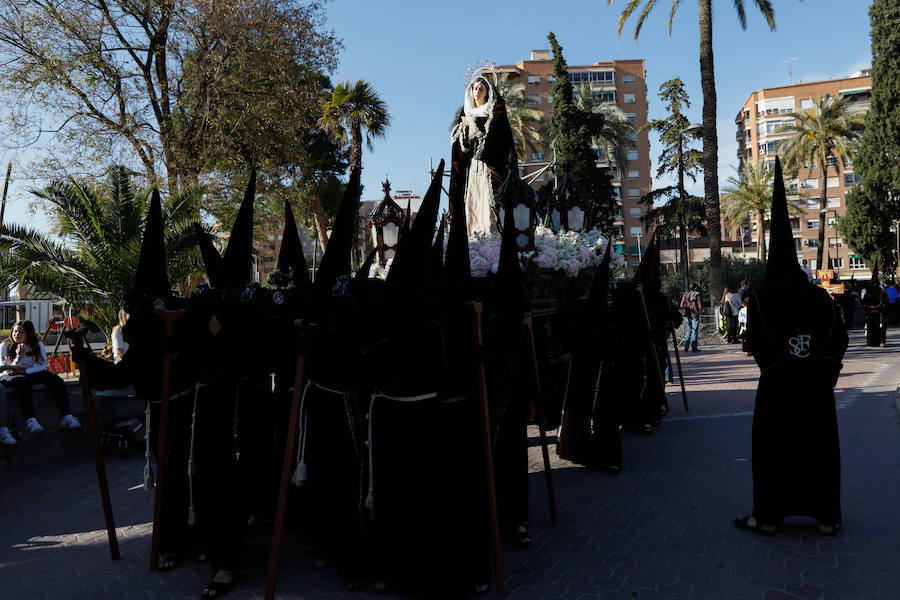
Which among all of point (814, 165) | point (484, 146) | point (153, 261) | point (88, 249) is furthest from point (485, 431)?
point (814, 165)

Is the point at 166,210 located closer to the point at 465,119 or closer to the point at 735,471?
the point at 465,119

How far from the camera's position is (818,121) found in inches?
1640

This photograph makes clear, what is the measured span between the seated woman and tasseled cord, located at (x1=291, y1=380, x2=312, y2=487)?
16.4ft

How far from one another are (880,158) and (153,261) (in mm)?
36873

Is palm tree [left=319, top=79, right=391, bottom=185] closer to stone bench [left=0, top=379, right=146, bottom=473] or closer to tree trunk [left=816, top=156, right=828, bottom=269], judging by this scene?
stone bench [left=0, top=379, right=146, bottom=473]

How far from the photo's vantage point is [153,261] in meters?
4.59

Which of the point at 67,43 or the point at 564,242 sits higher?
the point at 67,43

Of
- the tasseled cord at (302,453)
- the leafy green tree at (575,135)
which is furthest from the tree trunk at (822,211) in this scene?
the tasseled cord at (302,453)

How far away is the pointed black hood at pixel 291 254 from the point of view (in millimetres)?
5082

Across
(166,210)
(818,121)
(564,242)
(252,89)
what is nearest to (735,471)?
(564,242)

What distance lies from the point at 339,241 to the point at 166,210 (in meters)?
10.1

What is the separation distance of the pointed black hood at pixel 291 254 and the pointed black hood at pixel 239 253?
15.0 inches

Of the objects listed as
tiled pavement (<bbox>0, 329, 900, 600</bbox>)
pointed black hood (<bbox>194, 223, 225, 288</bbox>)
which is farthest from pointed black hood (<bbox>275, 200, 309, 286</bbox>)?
tiled pavement (<bbox>0, 329, 900, 600</bbox>)

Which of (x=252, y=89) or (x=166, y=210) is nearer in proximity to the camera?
(x=166, y=210)
